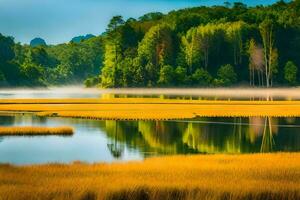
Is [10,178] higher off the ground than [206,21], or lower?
lower

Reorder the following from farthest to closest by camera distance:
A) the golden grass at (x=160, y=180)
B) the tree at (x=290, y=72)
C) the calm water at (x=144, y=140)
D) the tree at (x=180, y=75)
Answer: the tree at (x=180, y=75) → the tree at (x=290, y=72) → the calm water at (x=144, y=140) → the golden grass at (x=160, y=180)

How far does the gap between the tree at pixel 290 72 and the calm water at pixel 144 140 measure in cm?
10198

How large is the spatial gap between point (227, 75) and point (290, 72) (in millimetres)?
17000

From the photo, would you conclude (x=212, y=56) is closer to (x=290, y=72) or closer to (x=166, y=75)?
(x=166, y=75)

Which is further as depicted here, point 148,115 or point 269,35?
point 269,35

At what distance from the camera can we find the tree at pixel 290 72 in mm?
156125

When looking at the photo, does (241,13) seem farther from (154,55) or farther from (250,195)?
(250,195)

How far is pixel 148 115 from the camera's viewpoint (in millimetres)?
61156

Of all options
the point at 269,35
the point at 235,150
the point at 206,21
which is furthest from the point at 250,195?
the point at 206,21

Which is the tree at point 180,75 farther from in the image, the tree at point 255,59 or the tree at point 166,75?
the tree at point 255,59

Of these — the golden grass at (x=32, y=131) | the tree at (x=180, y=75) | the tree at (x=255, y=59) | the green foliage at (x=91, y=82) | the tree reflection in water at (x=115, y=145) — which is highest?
the tree at (x=255, y=59)

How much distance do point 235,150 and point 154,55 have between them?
132 m

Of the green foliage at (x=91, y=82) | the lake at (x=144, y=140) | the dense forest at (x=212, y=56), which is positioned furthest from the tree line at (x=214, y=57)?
the lake at (x=144, y=140)

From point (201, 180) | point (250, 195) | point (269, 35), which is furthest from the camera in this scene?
point (269, 35)
